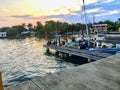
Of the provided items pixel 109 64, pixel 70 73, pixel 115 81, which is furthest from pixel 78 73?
pixel 109 64

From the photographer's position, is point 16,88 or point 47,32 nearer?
point 16,88

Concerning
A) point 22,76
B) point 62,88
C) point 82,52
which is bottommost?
Answer: point 22,76

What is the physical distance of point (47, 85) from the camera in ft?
8.71

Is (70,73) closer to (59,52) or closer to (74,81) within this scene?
(74,81)

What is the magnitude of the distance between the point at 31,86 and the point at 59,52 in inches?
1029

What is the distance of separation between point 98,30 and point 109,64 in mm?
53497

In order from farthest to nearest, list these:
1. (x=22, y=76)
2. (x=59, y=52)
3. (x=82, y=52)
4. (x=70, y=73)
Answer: (x=59, y=52) < (x=82, y=52) < (x=22, y=76) < (x=70, y=73)

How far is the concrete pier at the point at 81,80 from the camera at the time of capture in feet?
8.45

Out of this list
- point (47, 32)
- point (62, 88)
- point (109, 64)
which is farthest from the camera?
point (47, 32)

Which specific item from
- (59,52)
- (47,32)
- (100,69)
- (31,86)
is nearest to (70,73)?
(100,69)

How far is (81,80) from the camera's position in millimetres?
2850

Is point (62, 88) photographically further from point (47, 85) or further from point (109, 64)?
point (109, 64)

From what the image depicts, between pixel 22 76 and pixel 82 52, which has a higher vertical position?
pixel 82 52

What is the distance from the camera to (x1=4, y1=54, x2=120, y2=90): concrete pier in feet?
8.45
